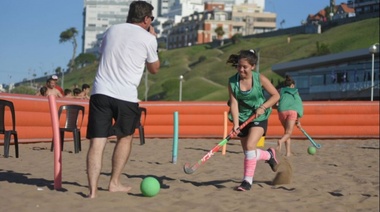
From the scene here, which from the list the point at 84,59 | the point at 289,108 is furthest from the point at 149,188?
the point at 84,59

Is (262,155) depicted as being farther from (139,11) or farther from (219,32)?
(219,32)

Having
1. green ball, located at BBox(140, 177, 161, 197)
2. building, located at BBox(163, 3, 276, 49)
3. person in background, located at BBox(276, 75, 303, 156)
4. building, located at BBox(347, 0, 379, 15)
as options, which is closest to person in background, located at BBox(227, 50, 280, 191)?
green ball, located at BBox(140, 177, 161, 197)

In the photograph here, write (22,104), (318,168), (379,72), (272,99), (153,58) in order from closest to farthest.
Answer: (153,58), (272,99), (318,168), (22,104), (379,72)

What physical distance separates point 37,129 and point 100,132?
9.75m

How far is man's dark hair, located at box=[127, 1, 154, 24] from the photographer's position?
6980 millimetres

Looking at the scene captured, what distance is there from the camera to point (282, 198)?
7.37 m

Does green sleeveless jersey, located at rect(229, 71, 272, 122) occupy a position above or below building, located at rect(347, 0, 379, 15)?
below

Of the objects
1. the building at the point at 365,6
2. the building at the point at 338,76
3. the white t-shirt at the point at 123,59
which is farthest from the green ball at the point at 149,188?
the building at the point at 365,6

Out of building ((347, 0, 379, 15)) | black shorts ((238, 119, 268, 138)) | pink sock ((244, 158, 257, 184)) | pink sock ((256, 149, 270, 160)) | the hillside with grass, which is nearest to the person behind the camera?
pink sock ((244, 158, 257, 184))

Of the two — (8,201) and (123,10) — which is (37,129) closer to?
(123,10)

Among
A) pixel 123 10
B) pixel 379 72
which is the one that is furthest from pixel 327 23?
pixel 123 10

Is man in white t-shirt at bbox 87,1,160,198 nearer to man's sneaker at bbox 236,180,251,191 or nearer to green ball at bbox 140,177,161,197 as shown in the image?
green ball at bbox 140,177,161,197

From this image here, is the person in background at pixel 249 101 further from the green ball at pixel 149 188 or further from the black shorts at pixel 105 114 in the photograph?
the black shorts at pixel 105 114

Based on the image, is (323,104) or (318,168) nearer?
(318,168)
